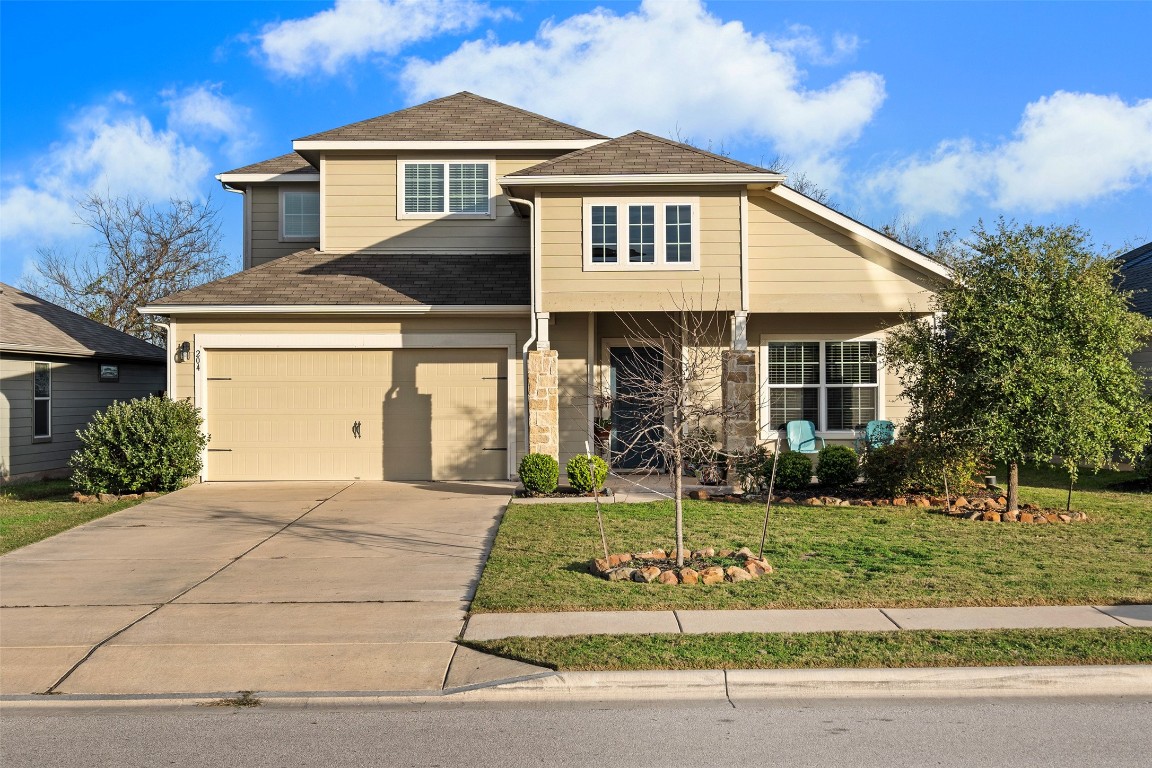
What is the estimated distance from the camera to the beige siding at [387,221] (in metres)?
17.1

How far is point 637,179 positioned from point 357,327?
5120 mm

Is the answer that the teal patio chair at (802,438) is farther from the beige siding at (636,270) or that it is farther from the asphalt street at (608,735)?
the asphalt street at (608,735)

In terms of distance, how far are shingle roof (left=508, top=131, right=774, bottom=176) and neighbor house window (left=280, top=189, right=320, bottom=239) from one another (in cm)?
594

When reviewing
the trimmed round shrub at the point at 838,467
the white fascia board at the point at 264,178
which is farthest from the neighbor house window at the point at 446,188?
the trimmed round shrub at the point at 838,467

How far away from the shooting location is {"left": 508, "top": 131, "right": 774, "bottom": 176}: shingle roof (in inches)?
555

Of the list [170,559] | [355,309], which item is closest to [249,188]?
[355,309]

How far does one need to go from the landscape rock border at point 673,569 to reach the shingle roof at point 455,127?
10.2 meters

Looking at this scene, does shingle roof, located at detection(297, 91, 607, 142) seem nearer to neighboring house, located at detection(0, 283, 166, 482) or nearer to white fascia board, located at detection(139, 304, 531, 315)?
white fascia board, located at detection(139, 304, 531, 315)

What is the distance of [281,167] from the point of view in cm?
1862

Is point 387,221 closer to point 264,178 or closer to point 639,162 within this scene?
point 264,178

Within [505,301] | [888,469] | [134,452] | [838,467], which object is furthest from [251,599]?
[838,467]

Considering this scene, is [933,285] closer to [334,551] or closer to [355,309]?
[355,309]

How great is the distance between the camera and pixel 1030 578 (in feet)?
27.4

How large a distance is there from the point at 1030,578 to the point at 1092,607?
90cm
